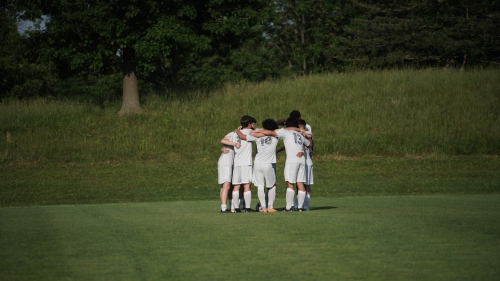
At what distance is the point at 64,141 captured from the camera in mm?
29781

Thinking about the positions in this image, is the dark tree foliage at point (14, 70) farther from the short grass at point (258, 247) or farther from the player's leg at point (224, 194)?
the short grass at point (258, 247)

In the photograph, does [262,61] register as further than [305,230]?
Yes

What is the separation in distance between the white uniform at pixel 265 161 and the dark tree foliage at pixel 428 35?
34107 millimetres

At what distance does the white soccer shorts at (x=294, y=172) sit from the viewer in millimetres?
14703

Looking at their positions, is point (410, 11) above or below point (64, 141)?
above

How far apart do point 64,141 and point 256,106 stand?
8539 millimetres

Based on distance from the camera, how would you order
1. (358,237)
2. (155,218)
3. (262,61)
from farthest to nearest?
1. (262,61)
2. (155,218)
3. (358,237)

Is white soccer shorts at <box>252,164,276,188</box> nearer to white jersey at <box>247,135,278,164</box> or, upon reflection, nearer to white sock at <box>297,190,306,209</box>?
white jersey at <box>247,135,278,164</box>

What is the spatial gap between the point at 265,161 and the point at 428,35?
116ft

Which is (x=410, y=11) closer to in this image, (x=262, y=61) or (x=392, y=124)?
(x=262, y=61)

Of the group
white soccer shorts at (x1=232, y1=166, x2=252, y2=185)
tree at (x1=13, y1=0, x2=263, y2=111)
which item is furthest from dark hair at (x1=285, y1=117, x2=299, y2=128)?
tree at (x1=13, y1=0, x2=263, y2=111)

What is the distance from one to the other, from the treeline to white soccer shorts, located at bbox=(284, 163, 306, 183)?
1693 cm

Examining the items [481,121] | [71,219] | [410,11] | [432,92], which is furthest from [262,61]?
[71,219]

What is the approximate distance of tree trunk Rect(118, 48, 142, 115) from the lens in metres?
33.4
